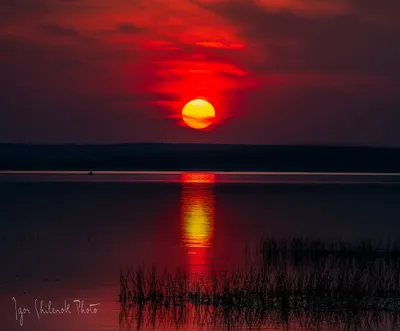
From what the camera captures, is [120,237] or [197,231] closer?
[120,237]

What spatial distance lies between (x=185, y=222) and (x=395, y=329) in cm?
3882

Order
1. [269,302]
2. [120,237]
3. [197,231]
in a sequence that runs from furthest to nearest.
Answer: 1. [197,231]
2. [120,237]
3. [269,302]

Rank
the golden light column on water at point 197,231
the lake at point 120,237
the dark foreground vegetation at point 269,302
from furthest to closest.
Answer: the golden light column on water at point 197,231
the lake at point 120,237
the dark foreground vegetation at point 269,302

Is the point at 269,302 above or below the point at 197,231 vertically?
below

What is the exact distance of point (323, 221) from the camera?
202 feet

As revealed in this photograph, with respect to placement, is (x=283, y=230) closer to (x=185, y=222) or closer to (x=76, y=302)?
(x=185, y=222)

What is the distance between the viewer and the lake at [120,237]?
2294 cm

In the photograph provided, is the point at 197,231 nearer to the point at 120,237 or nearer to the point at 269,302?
the point at 120,237

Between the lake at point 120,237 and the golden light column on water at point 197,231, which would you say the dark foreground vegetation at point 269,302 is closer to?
the lake at point 120,237

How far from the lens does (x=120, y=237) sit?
4691cm

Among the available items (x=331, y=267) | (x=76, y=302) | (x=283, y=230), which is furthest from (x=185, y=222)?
(x=76, y=302)

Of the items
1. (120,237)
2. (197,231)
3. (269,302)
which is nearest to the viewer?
(269,302)

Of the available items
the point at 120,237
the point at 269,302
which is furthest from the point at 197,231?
the point at 269,302

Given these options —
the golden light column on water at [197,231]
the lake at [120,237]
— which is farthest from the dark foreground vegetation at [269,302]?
the golden light column on water at [197,231]
